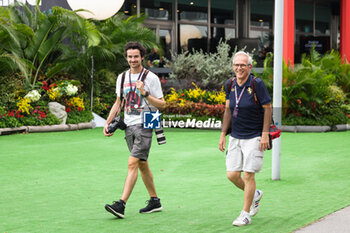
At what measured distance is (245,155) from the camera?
5.64 meters

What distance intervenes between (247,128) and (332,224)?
121cm

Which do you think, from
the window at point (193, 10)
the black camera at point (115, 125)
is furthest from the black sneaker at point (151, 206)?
the window at point (193, 10)

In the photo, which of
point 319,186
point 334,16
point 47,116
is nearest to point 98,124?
point 47,116

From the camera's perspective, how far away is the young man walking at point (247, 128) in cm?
559

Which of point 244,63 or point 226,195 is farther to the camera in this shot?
point 226,195

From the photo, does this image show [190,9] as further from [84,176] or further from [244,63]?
[244,63]

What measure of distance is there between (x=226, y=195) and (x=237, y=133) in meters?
1.73

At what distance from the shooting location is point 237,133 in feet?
18.7

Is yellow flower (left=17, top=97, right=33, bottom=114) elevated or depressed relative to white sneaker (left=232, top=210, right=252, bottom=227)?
elevated

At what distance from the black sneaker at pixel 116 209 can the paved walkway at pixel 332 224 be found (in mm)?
1699

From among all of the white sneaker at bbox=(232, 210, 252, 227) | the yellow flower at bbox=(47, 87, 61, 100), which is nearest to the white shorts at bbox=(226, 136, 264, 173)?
the white sneaker at bbox=(232, 210, 252, 227)

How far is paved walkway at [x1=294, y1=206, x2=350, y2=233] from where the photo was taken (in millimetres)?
5379

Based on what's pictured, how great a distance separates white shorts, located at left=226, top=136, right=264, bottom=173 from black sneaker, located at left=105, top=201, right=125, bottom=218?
3.71 feet

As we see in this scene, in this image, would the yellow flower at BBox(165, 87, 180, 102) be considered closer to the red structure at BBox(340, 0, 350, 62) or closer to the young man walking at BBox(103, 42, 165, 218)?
the red structure at BBox(340, 0, 350, 62)
